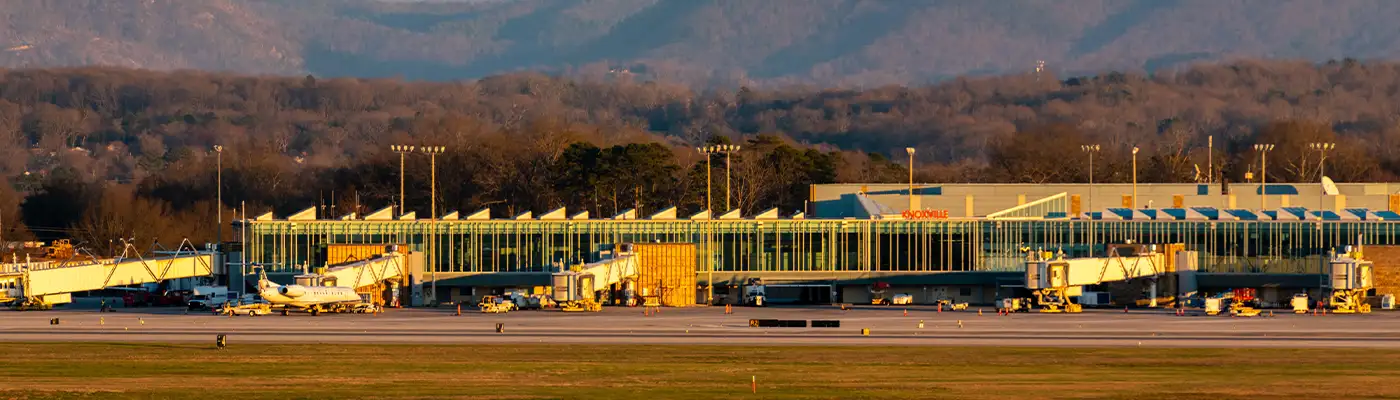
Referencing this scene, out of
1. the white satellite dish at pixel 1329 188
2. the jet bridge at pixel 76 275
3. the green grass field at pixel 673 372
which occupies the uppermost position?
the white satellite dish at pixel 1329 188

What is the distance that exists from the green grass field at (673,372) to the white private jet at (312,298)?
2929cm

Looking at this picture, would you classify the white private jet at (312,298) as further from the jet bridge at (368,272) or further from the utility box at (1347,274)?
the utility box at (1347,274)

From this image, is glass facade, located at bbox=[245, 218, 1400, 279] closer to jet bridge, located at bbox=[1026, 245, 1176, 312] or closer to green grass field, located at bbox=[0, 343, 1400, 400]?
jet bridge, located at bbox=[1026, 245, 1176, 312]

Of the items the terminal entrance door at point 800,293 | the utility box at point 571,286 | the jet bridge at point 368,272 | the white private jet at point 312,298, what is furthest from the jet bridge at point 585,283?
the terminal entrance door at point 800,293

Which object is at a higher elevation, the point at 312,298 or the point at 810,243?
the point at 810,243

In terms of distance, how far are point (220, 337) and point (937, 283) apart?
7580 centimetres

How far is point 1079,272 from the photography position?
136750 mm

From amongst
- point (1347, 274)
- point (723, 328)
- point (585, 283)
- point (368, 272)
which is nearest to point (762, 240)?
point (585, 283)

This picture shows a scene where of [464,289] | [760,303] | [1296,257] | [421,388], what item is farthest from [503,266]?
[421,388]

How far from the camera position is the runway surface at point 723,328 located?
102m

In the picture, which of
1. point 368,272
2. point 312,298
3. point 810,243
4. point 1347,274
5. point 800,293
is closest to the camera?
point 312,298

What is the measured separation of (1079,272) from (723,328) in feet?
111

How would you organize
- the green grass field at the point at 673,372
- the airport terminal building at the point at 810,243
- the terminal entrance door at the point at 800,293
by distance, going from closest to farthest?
the green grass field at the point at 673,372 < the airport terminal building at the point at 810,243 < the terminal entrance door at the point at 800,293

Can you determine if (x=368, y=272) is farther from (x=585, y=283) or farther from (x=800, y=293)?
(x=800, y=293)
